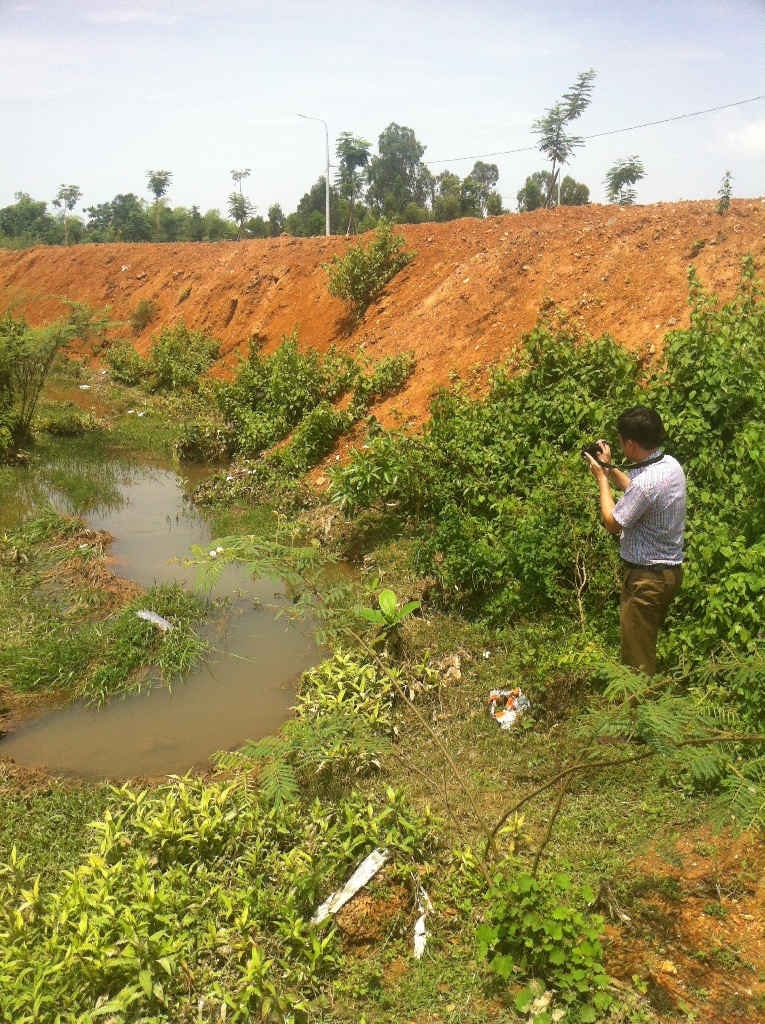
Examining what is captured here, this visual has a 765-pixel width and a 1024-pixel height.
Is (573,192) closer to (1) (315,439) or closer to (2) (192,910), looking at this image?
(1) (315,439)

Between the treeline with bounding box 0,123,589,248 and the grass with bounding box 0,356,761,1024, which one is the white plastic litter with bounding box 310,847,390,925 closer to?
the grass with bounding box 0,356,761,1024

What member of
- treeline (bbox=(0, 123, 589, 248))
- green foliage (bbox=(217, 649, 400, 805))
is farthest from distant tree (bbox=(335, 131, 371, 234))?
green foliage (bbox=(217, 649, 400, 805))

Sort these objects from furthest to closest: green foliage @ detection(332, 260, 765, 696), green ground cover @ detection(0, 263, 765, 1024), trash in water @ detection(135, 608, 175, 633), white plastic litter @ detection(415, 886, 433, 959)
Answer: trash in water @ detection(135, 608, 175, 633)
green foliage @ detection(332, 260, 765, 696)
white plastic litter @ detection(415, 886, 433, 959)
green ground cover @ detection(0, 263, 765, 1024)

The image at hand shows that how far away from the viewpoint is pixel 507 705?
4586 mm

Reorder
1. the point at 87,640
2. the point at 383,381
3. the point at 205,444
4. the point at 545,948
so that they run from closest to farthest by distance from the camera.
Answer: the point at 545,948 → the point at 87,640 → the point at 383,381 → the point at 205,444

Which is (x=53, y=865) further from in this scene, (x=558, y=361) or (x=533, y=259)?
(x=533, y=259)

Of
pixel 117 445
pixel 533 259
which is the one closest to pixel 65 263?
pixel 117 445

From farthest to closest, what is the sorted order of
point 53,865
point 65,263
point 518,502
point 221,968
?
1. point 65,263
2. point 518,502
3. point 53,865
4. point 221,968

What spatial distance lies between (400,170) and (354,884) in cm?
4959

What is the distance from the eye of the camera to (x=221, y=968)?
284cm

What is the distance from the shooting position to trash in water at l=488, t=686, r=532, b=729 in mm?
4465

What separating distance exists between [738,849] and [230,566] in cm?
525

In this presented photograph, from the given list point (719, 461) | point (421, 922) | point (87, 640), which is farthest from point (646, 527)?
point (87, 640)

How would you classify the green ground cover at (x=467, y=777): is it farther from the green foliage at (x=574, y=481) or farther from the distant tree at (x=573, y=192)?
the distant tree at (x=573, y=192)
